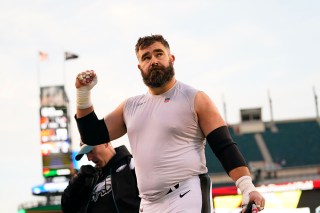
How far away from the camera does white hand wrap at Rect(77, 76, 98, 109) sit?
4.47 metres

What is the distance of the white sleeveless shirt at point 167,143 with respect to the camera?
4.29 metres

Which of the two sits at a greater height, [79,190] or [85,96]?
[85,96]

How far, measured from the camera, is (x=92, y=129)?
4.67 metres

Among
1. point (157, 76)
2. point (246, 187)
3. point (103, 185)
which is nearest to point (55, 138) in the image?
point (103, 185)

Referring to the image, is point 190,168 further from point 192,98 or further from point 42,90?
point 42,90

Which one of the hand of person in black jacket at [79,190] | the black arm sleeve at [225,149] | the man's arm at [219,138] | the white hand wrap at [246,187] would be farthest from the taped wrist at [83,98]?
the hand of person in black jacket at [79,190]

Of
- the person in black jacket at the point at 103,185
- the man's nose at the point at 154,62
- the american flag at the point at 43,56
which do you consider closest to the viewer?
the man's nose at the point at 154,62

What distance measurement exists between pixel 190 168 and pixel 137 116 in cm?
51

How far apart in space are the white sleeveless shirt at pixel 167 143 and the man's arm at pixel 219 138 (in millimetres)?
51

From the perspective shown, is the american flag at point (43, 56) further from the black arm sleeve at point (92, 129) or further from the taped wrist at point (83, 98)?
the taped wrist at point (83, 98)

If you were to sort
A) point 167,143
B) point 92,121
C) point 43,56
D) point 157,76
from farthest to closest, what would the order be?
point 43,56 < point 92,121 < point 157,76 < point 167,143

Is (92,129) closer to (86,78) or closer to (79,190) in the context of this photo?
(86,78)

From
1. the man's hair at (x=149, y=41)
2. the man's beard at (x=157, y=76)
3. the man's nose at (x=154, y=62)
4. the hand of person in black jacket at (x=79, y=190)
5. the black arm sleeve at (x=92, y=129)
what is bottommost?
the hand of person in black jacket at (x=79, y=190)

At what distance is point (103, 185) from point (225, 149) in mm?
2443
